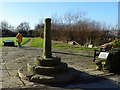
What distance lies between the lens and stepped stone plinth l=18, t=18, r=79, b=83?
6691mm

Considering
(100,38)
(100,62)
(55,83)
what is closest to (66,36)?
(100,38)

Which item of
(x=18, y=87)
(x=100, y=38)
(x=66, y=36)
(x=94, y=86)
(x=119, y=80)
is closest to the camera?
(x=18, y=87)

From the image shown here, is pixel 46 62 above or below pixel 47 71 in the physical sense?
above

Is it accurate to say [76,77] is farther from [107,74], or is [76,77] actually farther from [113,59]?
[113,59]

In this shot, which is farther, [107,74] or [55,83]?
[107,74]

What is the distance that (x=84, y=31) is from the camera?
107 feet

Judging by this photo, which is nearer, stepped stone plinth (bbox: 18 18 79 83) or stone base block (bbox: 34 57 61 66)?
stepped stone plinth (bbox: 18 18 79 83)

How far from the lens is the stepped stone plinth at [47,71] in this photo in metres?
6.69

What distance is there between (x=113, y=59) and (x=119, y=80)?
58.0 inches

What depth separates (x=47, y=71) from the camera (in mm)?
6996

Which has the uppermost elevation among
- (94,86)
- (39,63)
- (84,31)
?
(84,31)

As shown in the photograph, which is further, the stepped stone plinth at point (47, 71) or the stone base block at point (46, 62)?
the stone base block at point (46, 62)

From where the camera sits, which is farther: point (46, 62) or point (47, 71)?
point (46, 62)

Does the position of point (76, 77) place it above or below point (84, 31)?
below
